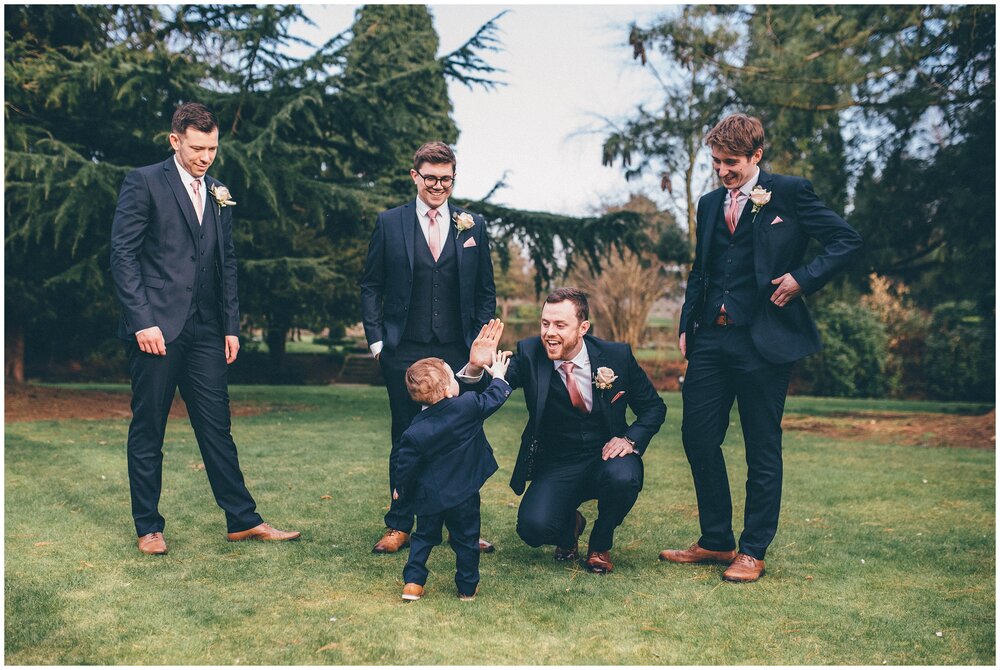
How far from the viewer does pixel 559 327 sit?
3.82 m

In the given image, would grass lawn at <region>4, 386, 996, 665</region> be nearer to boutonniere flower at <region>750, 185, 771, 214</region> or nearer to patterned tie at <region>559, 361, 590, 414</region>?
patterned tie at <region>559, 361, 590, 414</region>

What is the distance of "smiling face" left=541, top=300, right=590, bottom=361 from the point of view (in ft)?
12.5

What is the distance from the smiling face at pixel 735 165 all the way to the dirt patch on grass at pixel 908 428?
20.7 feet

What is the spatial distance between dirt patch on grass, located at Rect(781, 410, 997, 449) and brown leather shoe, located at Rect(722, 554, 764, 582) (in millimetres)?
6066

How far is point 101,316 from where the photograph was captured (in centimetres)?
1369

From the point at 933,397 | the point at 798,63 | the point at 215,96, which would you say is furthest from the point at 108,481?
the point at 933,397

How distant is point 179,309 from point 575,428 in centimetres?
191

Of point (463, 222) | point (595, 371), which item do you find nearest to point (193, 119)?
point (463, 222)

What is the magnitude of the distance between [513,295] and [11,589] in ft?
94.3

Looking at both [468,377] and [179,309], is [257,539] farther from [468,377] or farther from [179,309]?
[468,377]

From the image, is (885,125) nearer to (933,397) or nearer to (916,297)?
(916,297)

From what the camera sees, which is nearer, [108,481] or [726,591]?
[726,591]

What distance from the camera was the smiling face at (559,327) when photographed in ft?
A: 12.5

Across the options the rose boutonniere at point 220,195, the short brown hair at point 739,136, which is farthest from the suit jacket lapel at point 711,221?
the rose boutonniere at point 220,195
